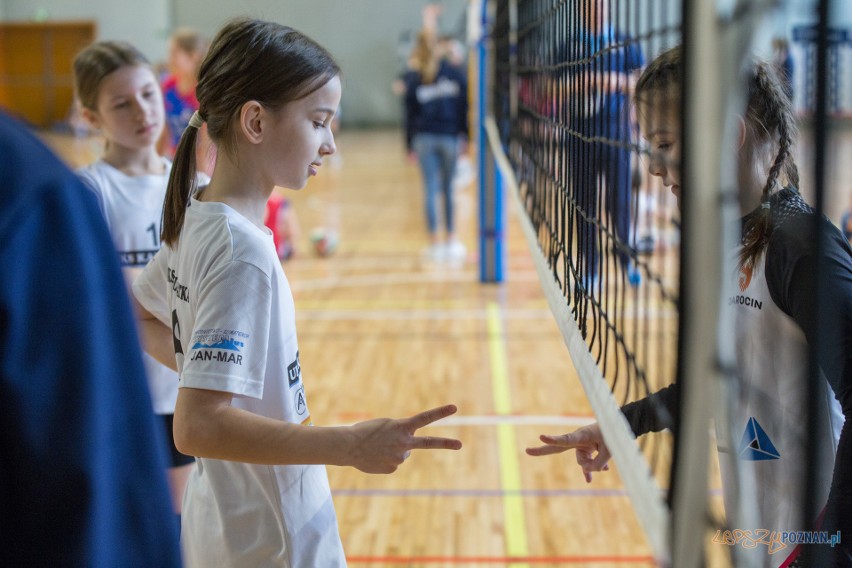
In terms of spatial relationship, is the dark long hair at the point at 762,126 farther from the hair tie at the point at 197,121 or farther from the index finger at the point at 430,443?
the hair tie at the point at 197,121

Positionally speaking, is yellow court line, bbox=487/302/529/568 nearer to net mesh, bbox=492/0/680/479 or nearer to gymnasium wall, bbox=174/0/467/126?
net mesh, bbox=492/0/680/479

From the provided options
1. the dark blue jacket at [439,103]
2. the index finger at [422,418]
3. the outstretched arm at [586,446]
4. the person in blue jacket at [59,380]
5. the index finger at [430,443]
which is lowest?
the outstretched arm at [586,446]

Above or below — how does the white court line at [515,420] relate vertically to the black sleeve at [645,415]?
below

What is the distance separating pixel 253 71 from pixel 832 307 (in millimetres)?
855

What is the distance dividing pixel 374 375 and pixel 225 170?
3.34m

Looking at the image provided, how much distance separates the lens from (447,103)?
24.5 feet

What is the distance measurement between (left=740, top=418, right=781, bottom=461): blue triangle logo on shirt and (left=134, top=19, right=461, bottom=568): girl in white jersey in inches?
17.7

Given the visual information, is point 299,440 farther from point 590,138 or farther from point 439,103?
point 439,103

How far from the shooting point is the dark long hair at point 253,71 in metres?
1.38

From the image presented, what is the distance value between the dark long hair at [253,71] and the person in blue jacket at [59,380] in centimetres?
67

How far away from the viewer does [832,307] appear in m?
1.20

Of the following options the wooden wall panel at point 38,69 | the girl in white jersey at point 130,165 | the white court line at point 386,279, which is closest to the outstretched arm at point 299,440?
the girl in white jersey at point 130,165

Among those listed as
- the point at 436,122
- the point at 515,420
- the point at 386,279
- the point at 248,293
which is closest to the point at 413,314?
the point at 386,279

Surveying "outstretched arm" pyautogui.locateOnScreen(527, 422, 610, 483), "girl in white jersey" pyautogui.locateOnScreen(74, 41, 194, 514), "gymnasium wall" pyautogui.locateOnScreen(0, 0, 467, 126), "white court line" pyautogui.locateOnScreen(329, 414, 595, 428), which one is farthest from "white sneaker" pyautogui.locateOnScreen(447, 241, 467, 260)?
"gymnasium wall" pyautogui.locateOnScreen(0, 0, 467, 126)
